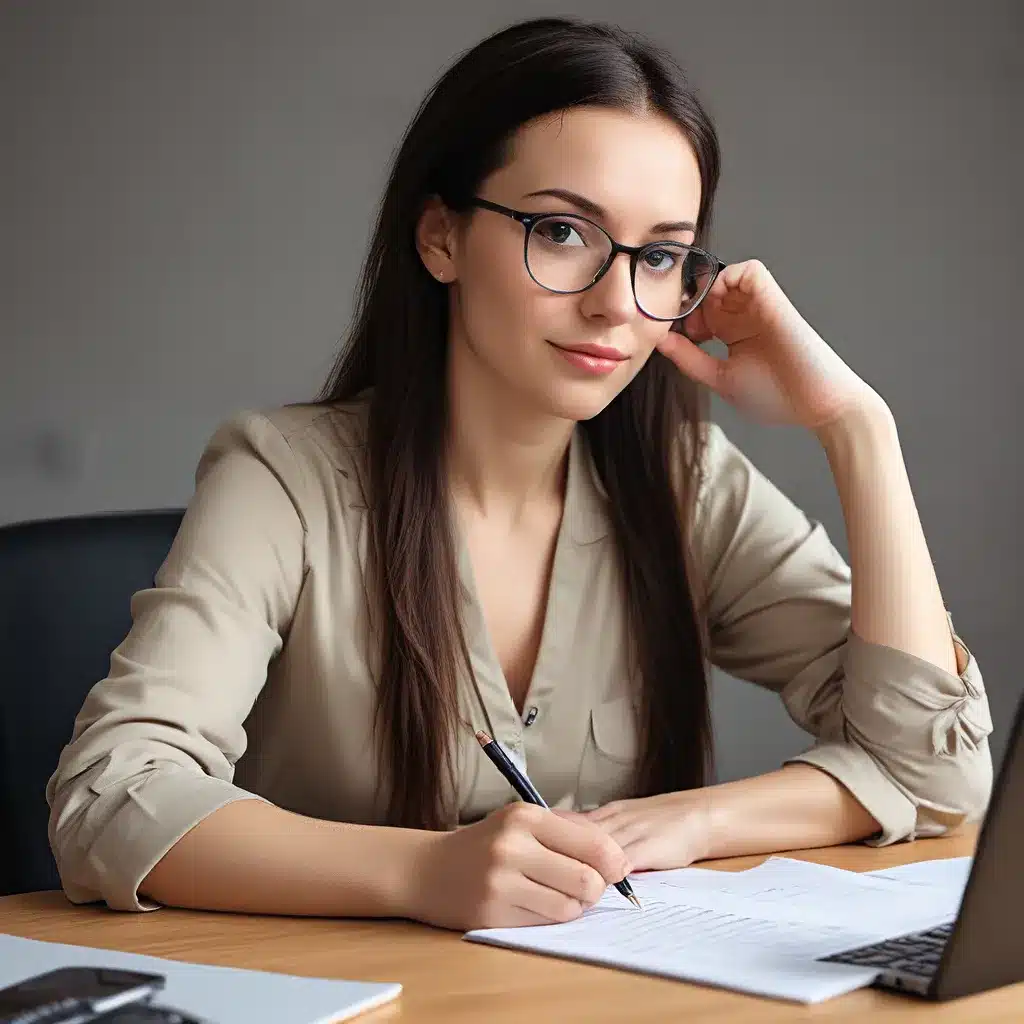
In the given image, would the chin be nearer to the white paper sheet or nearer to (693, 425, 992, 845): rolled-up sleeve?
(693, 425, 992, 845): rolled-up sleeve

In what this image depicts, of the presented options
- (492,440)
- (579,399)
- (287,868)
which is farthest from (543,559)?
(287,868)

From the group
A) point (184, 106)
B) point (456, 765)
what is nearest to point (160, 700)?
point (456, 765)

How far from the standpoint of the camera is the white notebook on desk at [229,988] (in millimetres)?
883

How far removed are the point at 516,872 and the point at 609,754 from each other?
62 centimetres

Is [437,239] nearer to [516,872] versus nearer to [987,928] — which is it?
[516,872]

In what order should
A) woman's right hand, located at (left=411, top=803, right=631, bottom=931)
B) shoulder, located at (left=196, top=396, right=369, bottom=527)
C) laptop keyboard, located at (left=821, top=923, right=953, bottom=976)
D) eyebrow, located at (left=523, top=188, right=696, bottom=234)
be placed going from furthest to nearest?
shoulder, located at (left=196, top=396, right=369, bottom=527) → eyebrow, located at (left=523, top=188, right=696, bottom=234) → woman's right hand, located at (left=411, top=803, right=631, bottom=931) → laptop keyboard, located at (left=821, top=923, right=953, bottom=976)

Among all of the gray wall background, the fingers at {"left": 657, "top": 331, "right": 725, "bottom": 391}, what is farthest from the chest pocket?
the gray wall background

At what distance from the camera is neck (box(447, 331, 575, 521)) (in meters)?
1.70

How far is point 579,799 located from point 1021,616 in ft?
6.55

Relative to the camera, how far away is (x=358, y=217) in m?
3.18

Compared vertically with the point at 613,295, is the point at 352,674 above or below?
below

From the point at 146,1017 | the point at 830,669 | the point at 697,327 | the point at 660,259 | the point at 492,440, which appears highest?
the point at 660,259

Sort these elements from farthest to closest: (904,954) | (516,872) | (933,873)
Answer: (933,873)
(516,872)
(904,954)

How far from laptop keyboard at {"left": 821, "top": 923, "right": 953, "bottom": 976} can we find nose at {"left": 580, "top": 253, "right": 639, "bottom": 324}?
2.26 feet
